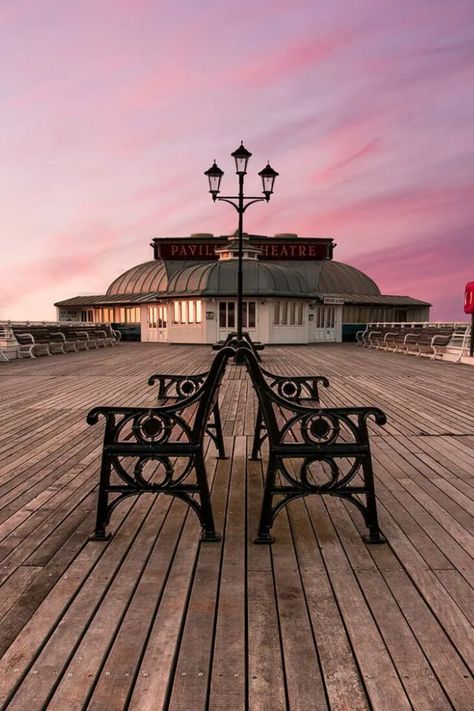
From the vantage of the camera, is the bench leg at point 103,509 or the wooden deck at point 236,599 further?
the bench leg at point 103,509

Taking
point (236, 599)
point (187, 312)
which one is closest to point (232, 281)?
point (187, 312)

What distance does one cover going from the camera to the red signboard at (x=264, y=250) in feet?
119

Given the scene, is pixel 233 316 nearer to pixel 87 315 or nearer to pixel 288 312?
pixel 288 312

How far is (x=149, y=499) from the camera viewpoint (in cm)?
388

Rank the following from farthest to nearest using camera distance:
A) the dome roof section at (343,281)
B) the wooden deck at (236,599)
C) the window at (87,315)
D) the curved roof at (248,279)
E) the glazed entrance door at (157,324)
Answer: the window at (87,315) < the dome roof section at (343,281) < the glazed entrance door at (157,324) < the curved roof at (248,279) < the wooden deck at (236,599)

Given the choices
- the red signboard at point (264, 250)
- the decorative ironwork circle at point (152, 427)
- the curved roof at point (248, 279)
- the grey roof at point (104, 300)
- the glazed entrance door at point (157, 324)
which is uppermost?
the red signboard at point (264, 250)

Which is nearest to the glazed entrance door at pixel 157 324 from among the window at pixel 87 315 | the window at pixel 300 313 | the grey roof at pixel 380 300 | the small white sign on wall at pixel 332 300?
the window at pixel 300 313

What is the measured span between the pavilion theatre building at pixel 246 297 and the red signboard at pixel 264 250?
0.07 metres

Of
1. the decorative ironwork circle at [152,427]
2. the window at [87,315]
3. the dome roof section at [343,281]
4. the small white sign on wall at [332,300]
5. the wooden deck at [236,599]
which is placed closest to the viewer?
the wooden deck at [236,599]

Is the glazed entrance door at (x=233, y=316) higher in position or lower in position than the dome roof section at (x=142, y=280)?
lower

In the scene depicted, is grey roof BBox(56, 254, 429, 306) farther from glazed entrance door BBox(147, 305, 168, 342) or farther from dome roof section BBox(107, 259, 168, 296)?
glazed entrance door BBox(147, 305, 168, 342)

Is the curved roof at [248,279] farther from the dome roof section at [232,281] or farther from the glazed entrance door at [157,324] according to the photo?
the glazed entrance door at [157,324]

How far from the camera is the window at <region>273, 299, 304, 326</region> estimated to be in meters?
26.2

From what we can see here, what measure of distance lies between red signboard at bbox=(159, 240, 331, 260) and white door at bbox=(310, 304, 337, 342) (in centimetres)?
656
